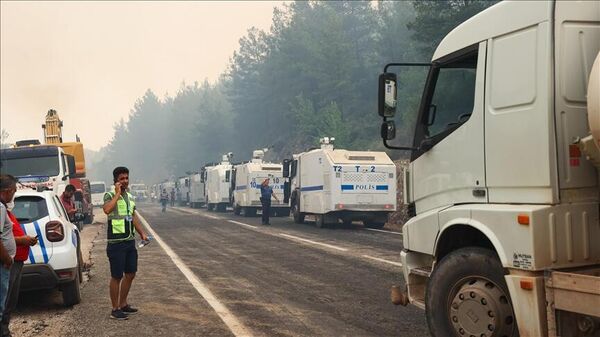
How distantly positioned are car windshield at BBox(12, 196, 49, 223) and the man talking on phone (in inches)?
43.3

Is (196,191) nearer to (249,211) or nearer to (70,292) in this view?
(249,211)

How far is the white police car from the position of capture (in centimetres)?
766

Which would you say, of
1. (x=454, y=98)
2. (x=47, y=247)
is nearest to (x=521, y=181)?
(x=454, y=98)

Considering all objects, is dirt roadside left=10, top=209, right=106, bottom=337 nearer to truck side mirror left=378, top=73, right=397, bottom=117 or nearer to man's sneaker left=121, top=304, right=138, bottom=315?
man's sneaker left=121, top=304, right=138, bottom=315

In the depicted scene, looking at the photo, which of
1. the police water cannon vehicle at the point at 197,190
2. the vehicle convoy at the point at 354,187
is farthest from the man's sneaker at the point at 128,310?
the police water cannon vehicle at the point at 197,190

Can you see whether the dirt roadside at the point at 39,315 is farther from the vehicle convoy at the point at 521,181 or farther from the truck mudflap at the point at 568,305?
the truck mudflap at the point at 568,305

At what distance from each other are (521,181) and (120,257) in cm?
487

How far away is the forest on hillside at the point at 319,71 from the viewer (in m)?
48.4

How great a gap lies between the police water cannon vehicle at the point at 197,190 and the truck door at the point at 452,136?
4350 centimetres

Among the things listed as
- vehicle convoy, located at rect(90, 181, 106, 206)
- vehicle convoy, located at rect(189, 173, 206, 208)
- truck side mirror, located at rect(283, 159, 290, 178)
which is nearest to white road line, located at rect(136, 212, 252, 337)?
truck side mirror, located at rect(283, 159, 290, 178)

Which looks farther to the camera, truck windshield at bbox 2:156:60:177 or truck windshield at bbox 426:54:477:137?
truck windshield at bbox 2:156:60:177

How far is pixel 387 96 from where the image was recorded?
5.76 m

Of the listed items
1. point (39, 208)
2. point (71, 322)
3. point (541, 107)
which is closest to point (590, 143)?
point (541, 107)

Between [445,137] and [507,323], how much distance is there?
1797 mm
